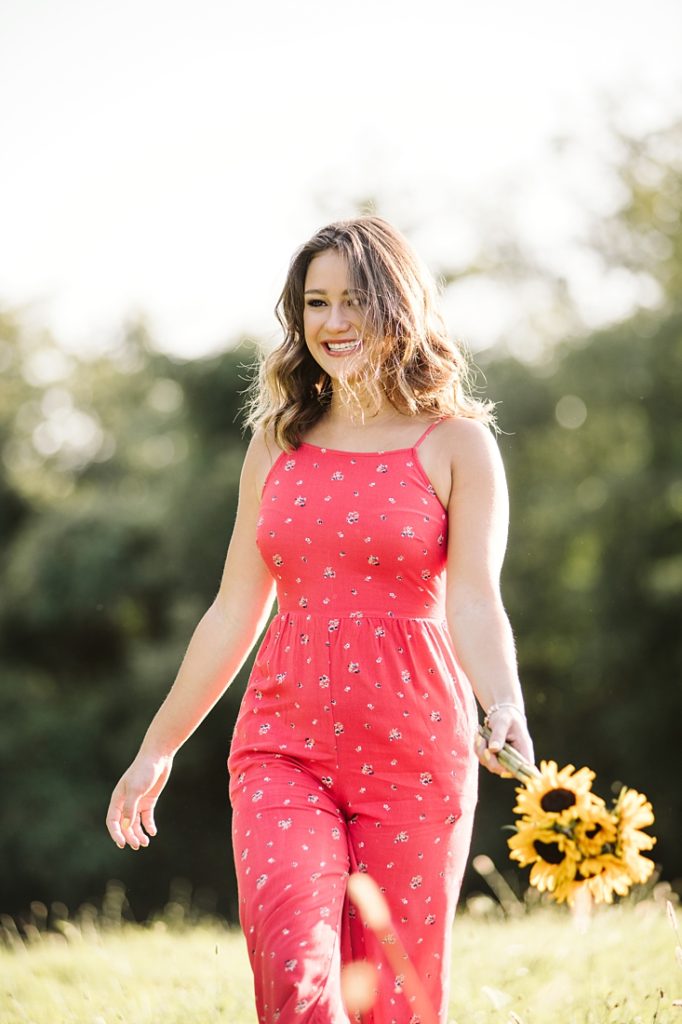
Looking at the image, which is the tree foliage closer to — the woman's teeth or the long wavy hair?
the long wavy hair

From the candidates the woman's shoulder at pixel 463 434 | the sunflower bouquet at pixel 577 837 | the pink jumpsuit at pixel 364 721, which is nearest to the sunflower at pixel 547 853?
the sunflower bouquet at pixel 577 837

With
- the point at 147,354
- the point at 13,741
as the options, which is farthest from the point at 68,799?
the point at 147,354

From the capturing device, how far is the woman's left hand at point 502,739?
2.45 meters

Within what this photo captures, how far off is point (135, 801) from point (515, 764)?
3.36 feet

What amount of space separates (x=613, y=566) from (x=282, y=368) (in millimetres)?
13894

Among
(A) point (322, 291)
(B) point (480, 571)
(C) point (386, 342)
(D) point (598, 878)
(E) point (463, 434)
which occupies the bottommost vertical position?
(D) point (598, 878)

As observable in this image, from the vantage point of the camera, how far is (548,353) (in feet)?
61.4

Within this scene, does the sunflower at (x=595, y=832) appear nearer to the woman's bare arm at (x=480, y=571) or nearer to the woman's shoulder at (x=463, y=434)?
the woman's bare arm at (x=480, y=571)

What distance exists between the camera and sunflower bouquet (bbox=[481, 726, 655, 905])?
2.48 meters

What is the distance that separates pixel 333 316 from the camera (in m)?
3.07

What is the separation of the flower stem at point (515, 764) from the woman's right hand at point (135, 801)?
0.91 m

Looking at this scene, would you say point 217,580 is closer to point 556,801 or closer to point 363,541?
point 363,541

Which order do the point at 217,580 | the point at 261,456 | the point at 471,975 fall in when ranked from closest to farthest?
the point at 261,456
the point at 471,975
the point at 217,580

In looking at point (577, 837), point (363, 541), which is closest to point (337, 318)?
point (363, 541)
